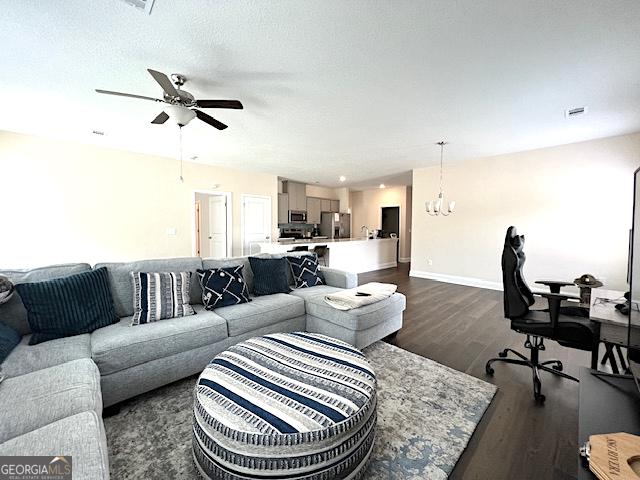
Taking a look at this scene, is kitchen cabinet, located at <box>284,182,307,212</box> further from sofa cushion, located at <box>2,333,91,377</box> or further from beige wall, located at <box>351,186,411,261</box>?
sofa cushion, located at <box>2,333,91,377</box>

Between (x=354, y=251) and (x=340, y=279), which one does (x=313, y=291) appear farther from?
(x=354, y=251)

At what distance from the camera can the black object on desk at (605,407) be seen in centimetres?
97

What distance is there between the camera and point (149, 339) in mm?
1836

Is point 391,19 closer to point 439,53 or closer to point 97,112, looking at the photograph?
point 439,53

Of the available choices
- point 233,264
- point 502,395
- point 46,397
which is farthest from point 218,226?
point 502,395

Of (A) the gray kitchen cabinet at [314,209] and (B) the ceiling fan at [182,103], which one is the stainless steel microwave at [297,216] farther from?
(B) the ceiling fan at [182,103]

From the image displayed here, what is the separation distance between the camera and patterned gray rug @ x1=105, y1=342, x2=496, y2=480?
1.35 metres

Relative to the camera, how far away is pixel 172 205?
17.9ft

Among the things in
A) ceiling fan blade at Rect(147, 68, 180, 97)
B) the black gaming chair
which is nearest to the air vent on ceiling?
ceiling fan blade at Rect(147, 68, 180, 97)

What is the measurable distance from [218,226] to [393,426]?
5.98 metres

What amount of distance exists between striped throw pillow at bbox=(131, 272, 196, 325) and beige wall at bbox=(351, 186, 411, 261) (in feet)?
24.7

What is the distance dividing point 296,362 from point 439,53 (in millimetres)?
2507

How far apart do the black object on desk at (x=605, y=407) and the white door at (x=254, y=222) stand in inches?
244

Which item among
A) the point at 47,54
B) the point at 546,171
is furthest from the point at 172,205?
the point at 546,171
